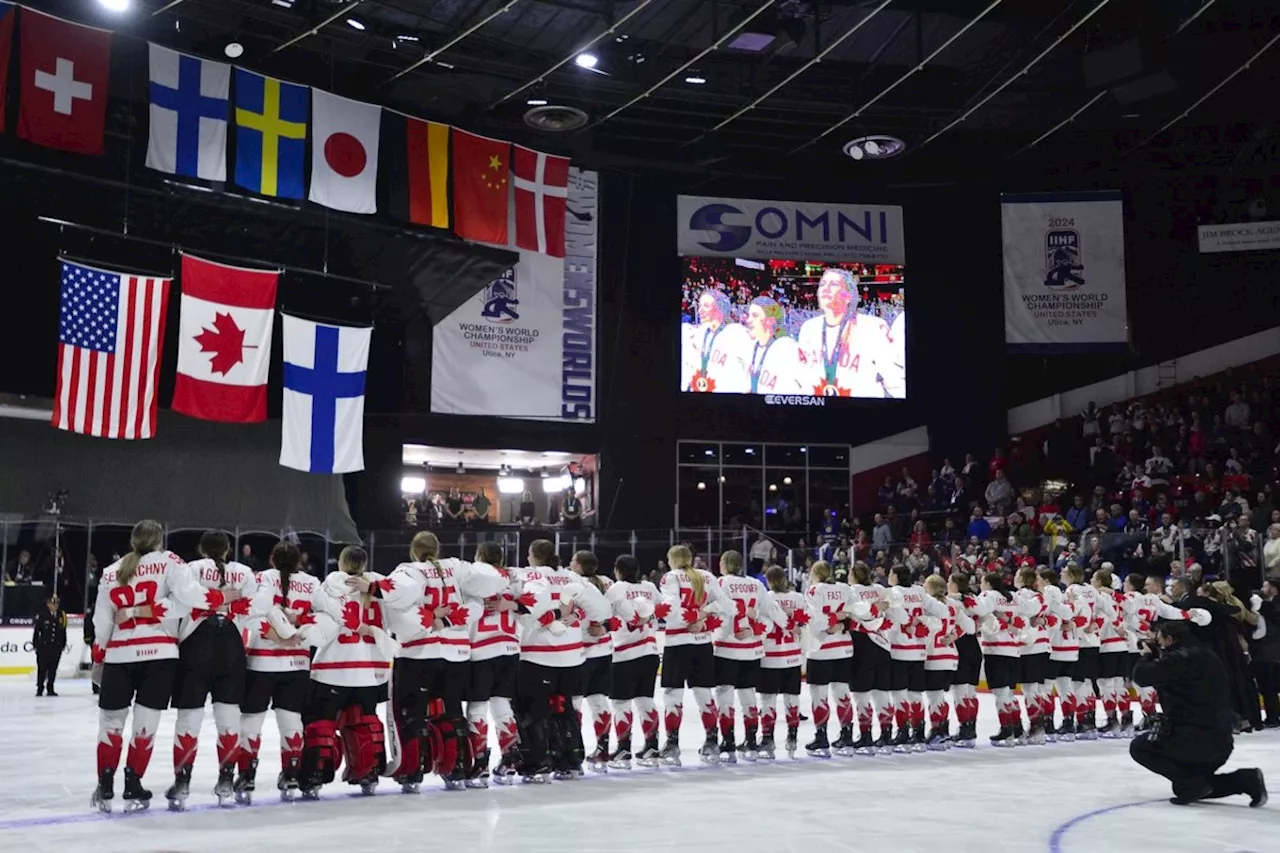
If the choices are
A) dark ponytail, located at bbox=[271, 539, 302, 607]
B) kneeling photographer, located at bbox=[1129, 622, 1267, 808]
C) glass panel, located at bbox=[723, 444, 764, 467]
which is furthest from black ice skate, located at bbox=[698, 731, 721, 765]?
glass panel, located at bbox=[723, 444, 764, 467]

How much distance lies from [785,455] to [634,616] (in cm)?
2257

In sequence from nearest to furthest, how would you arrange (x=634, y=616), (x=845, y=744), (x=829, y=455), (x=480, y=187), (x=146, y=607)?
(x=146, y=607) → (x=634, y=616) → (x=845, y=744) → (x=480, y=187) → (x=829, y=455)

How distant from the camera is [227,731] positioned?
812 cm

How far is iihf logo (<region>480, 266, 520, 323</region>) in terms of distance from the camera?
27.4 metres

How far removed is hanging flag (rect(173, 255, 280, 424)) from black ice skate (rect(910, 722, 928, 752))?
1143 centimetres

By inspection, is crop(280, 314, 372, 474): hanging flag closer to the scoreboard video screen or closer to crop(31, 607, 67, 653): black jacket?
crop(31, 607, 67, 653): black jacket

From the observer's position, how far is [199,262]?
18875 millimetres

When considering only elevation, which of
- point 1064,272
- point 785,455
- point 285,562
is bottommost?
point 285,562

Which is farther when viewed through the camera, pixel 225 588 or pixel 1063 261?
pixel 1063 261

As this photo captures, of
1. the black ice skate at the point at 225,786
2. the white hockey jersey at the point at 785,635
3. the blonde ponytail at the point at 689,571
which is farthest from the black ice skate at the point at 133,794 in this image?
the white hockey jersey at the point at 785,635

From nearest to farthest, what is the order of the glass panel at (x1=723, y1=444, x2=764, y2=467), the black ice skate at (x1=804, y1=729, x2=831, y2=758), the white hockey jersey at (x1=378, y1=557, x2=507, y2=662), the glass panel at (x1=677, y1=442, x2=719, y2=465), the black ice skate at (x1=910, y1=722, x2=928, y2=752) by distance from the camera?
1. the white hockey jersey at (x1=378, y1=557, x2=507, y2=662)
2. the black ice skate at (x1=804, y1=729, x2=831, y2=758)
3. the black ice skate at (x1=910, y1=722, x2=928, y2=752)
4. the glass panel at (x1=677, y1=442, x2=719, y2=465)
5. the glass panel at (x1=723, y1=444, x2=764, y2=467)

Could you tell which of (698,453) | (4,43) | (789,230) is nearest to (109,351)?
(4,43)

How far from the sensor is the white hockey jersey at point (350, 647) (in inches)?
333

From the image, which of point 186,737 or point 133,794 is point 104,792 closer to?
point 133,794
